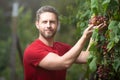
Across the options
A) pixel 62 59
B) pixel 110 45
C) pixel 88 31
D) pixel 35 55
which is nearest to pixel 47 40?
pixel 35 55

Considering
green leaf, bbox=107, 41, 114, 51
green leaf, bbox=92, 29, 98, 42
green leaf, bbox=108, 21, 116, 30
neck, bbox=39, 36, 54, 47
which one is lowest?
neck, bbox=39, 36, 54, 47

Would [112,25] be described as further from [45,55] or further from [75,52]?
[45,55]

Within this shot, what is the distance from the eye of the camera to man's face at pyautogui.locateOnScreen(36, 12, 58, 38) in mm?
5520

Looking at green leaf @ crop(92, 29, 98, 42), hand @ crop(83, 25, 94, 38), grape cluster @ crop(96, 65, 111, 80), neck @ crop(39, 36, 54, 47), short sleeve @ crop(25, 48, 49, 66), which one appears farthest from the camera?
neck @ crop(39, 36, 54, 47)

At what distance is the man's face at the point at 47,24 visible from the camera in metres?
5.52

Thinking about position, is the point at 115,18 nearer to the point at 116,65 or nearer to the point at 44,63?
the point at 116,65

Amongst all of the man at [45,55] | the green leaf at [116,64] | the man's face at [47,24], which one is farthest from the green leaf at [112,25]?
the man's face at [47,24]

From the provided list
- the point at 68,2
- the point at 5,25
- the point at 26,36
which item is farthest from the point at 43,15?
the point at 5,25

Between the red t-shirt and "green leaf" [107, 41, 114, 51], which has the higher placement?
"green leaf" [107, 41, 114, 51]

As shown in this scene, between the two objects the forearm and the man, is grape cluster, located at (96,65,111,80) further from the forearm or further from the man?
the man

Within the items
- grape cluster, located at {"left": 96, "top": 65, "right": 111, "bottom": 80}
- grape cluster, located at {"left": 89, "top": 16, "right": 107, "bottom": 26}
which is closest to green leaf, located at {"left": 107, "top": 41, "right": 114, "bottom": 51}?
grape cluster, located at {"left": 89, "top": 16, "right": 107, "bottom": 26}

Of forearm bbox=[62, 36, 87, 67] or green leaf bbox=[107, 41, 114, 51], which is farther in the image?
forearm bbox=[62, 36, 87, 67]

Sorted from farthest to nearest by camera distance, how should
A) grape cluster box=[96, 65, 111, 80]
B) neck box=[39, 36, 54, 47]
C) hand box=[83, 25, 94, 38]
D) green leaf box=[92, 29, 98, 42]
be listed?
neck box=[39, 36, 54, 47], hand box=[83, 25, 94, 38], grape cluster box=[96, 65, 111, 80], green leaf box=[92, 29, 98, 42]

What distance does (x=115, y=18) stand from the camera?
4.33m
